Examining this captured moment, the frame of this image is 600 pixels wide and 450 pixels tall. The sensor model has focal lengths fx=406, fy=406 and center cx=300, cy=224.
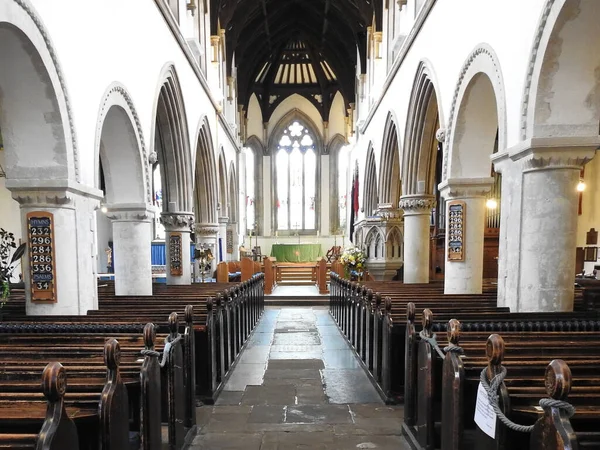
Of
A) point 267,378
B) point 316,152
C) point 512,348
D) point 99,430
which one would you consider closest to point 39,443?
point 99,430

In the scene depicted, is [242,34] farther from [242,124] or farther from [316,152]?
[316,152]

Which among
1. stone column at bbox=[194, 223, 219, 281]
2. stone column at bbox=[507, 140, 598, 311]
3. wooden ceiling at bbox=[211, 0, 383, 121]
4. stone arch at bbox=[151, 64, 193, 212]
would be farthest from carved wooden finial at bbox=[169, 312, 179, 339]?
wooden ceiling at bbox=[211, 0, 383, 121]

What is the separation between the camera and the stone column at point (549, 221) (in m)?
3.73

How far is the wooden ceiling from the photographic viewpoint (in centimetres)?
1450

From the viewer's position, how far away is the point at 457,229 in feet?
19.7

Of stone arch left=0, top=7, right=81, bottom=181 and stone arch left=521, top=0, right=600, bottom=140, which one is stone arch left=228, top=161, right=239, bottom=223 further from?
stone arch left=521, top=0, right=600, bottom=140

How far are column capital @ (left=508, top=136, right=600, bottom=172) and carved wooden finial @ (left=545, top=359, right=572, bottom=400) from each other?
289 cm

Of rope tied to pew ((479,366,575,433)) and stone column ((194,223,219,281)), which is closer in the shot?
rope tied to pew ((479,366,575,433))

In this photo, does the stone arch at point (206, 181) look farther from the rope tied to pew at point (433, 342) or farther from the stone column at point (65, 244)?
the rope tied to pew at point (433, 342)

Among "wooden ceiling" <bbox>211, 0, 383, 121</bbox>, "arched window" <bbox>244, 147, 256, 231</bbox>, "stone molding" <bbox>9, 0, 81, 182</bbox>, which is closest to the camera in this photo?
"stone molding" <bbox>9, 0, 81, 182</bbox>

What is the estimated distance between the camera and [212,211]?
11.9 metres

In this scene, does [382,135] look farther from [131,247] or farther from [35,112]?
[35,112]

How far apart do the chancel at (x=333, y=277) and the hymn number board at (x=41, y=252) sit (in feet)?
0.07

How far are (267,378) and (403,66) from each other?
7.10 m
